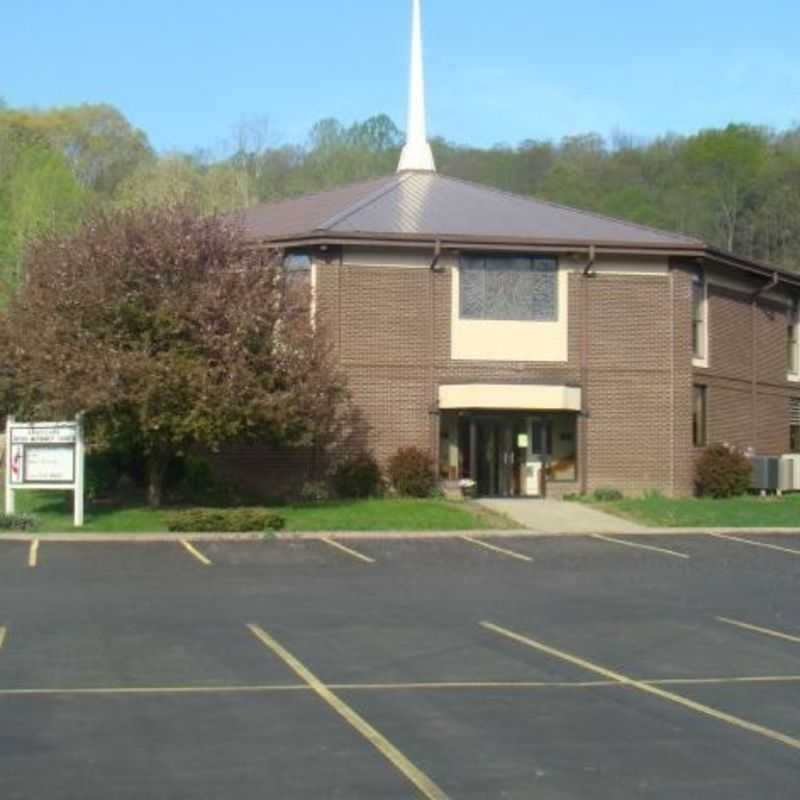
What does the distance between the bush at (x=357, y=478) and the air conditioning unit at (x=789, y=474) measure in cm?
1090

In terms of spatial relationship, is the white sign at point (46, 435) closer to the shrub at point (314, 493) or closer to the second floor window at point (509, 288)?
the shrub at point (314, 493)

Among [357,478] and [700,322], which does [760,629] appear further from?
[700,322]

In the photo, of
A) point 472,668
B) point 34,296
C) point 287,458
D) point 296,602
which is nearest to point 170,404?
point 34,296

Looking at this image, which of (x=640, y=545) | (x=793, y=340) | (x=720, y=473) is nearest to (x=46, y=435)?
(x=640, y=545)

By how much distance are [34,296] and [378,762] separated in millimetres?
21812

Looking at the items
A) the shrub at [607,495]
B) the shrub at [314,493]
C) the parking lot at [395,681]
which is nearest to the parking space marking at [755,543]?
the parking lot at [395,681]

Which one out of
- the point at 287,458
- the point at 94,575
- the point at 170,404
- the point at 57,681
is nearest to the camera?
the point at 57,681

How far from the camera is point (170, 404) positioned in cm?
2750

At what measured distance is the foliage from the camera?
89.1ft

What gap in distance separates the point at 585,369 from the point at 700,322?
154 inches

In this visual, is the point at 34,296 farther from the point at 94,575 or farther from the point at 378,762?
the point at 378,762

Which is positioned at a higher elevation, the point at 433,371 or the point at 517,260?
the point at 517,260

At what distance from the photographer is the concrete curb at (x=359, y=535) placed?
1006 inches

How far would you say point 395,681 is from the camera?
36.9 ft
